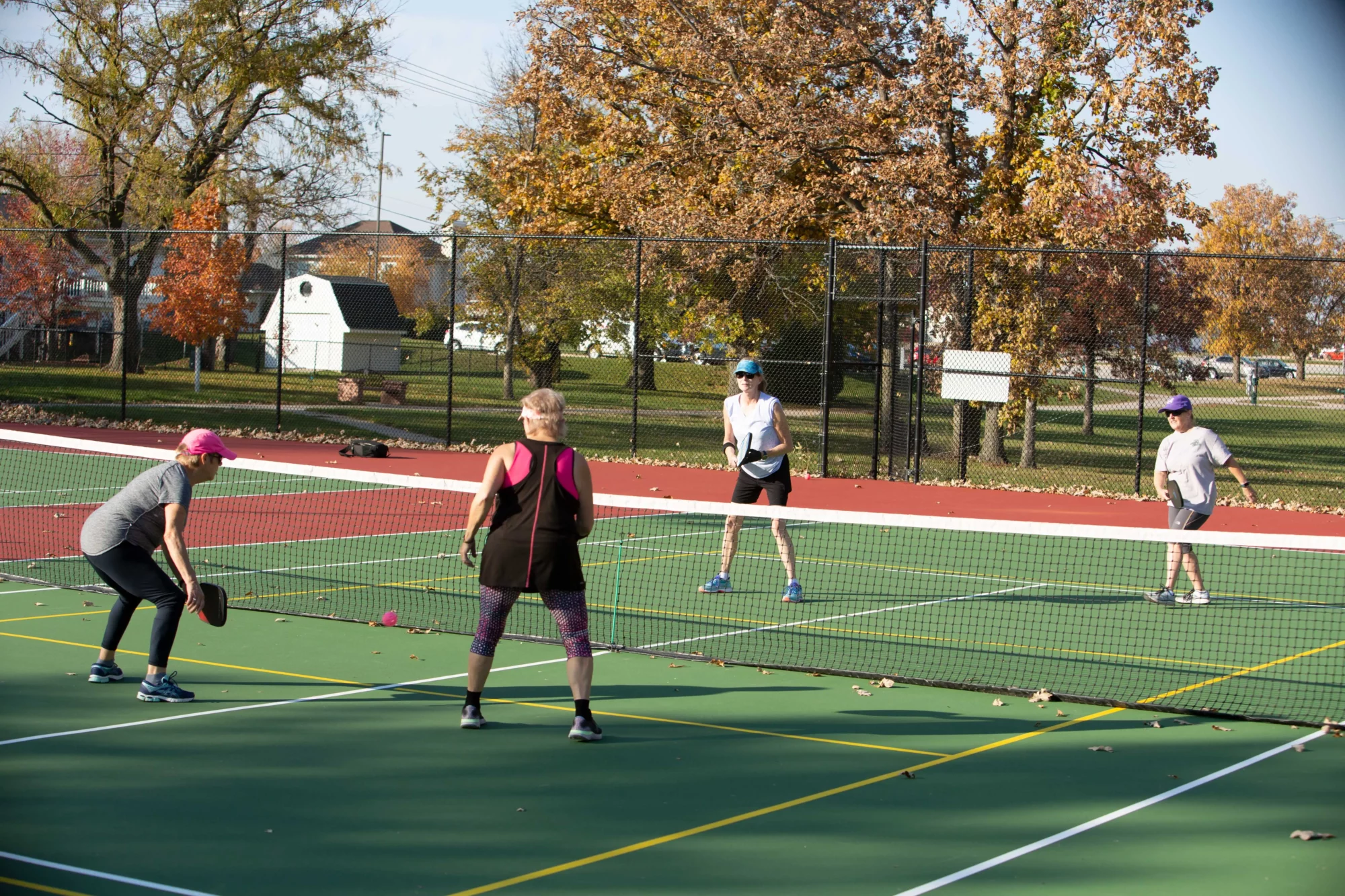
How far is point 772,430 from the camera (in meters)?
11.4

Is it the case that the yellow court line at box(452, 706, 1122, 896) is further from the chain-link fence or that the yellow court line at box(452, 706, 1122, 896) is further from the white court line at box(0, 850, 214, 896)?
the chain-link fence

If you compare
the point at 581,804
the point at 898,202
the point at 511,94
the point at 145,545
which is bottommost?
the point at 581,804

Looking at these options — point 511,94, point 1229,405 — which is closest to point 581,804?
point 511,94

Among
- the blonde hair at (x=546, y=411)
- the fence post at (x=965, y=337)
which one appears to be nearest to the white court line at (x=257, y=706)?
the blonde hair at (x=546, y=411)

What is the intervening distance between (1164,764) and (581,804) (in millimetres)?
2948

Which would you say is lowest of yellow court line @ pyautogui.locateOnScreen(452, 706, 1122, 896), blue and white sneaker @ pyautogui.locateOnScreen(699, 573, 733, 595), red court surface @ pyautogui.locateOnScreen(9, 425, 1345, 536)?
yellow court line @ pyautogui.locateOnScreen(452, 706, 1122, 896)

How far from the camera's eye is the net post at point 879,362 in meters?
21.8

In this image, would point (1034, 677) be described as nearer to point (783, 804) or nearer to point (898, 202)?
point (783, 804)

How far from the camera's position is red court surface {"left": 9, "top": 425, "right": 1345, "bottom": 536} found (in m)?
18.1

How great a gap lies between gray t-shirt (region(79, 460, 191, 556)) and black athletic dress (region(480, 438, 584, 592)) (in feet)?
5.99

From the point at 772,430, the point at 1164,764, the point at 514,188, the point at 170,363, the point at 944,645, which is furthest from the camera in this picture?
the point at 170,363

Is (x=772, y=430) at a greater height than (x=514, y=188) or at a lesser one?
lesser

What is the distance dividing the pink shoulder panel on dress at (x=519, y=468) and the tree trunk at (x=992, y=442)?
1886cm

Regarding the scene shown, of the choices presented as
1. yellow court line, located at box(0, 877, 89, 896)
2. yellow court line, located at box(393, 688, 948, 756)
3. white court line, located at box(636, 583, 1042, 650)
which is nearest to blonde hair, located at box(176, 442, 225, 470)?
yellow court line, located at box(393, 688, 948, 756)
